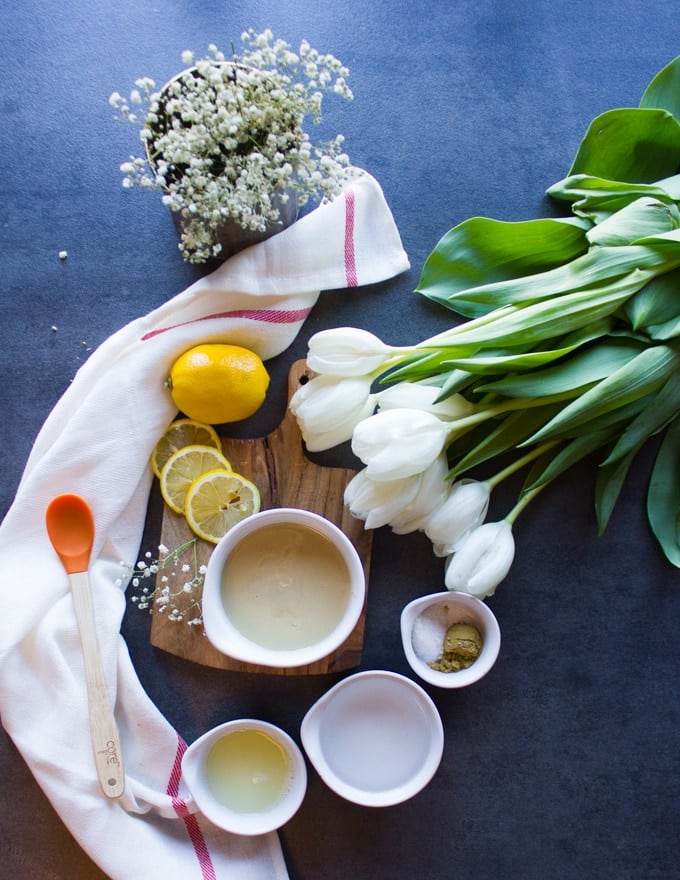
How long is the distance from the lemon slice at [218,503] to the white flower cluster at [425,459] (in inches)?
4.9

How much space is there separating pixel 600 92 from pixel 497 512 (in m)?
0.71

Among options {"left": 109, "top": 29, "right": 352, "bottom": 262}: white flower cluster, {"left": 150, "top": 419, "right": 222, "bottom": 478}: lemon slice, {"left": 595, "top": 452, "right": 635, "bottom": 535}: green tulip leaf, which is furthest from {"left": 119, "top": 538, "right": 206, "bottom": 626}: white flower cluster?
{"left": 595, "top": 452, "right": 635, "bottom": 535}: green tulip leaf

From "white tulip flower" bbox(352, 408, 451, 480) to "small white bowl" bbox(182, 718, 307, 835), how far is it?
1.29 feet

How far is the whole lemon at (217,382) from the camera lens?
1.07 meters

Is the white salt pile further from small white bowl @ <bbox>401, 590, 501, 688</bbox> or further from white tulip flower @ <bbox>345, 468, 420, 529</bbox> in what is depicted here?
white tulip flower @ <bbox>345, 468, 420, 529</bbox>

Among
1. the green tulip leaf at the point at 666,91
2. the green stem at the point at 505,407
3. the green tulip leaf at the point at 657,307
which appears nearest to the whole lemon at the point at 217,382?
the green stem at the point at 505,407

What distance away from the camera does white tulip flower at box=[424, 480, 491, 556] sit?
→ 1065 mm

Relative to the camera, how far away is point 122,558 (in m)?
1.13

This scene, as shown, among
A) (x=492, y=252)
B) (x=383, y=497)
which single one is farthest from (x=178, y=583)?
(x=492, y=252)

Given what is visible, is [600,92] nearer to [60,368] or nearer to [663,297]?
[663,297]

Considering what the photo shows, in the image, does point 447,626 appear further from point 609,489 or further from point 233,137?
point 233,137

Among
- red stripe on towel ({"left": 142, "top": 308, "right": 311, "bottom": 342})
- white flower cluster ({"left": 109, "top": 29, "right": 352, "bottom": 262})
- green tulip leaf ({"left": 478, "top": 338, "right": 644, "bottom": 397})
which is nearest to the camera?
white flower cluster ({"left": 109, "top": 29, "right": 352, "bottom": 262})

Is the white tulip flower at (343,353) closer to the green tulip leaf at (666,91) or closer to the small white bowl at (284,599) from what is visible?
the small white bowl at (284,599)

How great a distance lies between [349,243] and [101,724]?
769 mm
